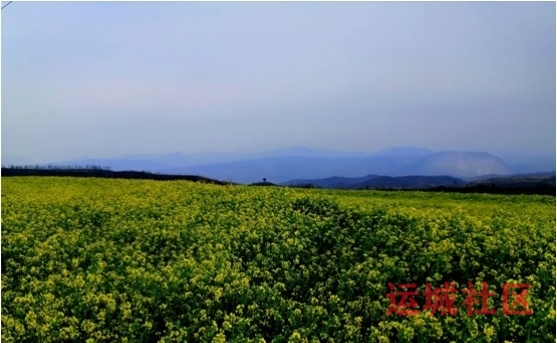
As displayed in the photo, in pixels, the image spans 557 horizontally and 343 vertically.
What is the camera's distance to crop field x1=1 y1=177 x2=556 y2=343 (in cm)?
1535

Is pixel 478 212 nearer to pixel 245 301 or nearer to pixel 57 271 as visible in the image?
pixel 245 301

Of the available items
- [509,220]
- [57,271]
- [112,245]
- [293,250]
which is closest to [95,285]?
[57,271]

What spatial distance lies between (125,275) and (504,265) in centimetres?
1190

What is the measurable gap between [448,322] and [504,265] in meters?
4.23

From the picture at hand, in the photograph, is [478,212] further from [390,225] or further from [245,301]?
[245,301]

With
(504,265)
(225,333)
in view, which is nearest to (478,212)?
(504,265)

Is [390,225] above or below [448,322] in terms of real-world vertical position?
above

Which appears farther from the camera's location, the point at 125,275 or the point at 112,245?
the point at 112,245

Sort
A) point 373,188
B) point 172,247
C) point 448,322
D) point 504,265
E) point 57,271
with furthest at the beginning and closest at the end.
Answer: point 373,188 < point 172,247 < point 57,271 < point 504,265 < point 448,322

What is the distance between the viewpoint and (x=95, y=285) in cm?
1786

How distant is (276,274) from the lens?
62.0 feet

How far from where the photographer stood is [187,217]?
24688 mm

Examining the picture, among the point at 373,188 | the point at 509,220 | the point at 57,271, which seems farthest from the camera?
the point at 373,188

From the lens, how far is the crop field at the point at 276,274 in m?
15.4
